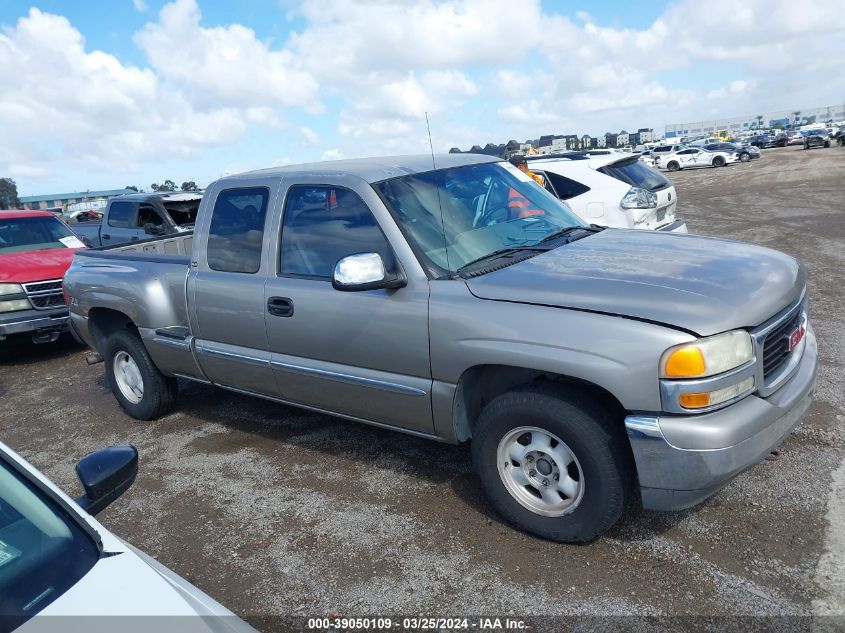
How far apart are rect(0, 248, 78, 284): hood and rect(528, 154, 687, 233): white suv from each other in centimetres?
622

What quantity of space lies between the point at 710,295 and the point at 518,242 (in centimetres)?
124

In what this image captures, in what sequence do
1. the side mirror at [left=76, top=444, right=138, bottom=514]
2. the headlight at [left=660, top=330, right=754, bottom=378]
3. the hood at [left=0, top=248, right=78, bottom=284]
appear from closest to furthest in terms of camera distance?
the side mirror at [left=76, top=444, right=138, bottom=514] < the headlight at [left=660, top=330, right=754, bottom=378] < the hood at [left=0, top=248, right=78, bottom=284]

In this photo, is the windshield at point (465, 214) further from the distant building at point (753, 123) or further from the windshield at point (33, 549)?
the distant building at point (753, 123)

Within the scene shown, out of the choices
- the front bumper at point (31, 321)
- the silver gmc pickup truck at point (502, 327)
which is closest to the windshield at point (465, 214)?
the silver gmc pickup truck at point (502, 327)

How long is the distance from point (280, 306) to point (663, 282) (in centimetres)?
226

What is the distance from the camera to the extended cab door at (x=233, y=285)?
436 cm

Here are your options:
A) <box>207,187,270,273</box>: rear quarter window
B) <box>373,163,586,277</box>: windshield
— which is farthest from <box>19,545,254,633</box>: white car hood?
<box>207,187,270,273</box>: rear quarter window

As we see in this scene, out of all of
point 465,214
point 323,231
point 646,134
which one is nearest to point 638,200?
point 465,214

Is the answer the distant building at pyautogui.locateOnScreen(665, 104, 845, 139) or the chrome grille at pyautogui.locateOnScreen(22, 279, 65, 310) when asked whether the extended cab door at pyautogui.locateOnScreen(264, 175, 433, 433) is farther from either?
the distant building at pyautogui.locateOnScreen(665, 104, 845, 139)

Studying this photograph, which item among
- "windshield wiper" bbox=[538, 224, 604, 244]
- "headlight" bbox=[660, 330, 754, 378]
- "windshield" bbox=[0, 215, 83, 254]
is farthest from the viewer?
"windshield" bbox=[0, 215, 83, 254]

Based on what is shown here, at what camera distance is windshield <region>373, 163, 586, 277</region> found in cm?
372

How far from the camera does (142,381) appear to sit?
18.1ft

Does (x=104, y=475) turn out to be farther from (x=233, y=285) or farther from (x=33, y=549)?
(x=233, y=285)

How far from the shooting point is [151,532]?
3850 mm
